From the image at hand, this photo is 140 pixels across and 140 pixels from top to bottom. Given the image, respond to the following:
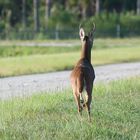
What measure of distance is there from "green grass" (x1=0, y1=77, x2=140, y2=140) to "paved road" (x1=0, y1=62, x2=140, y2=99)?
1991 millimetres

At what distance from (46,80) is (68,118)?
28.6 feet

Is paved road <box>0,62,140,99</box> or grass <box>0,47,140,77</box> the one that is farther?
grass <box>0,47,140,77</box>

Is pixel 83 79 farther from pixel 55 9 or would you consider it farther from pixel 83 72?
pixel 55 9

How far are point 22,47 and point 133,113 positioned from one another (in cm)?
3044

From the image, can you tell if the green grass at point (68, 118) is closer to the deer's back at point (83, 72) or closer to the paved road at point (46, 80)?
the deer's back at point (83, 72)

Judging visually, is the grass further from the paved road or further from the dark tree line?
the dark tree line

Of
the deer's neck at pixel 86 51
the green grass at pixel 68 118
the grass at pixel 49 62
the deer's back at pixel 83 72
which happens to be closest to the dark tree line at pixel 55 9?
the grass at pixel 49 62

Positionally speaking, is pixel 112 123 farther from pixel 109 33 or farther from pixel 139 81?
pixel 109 33

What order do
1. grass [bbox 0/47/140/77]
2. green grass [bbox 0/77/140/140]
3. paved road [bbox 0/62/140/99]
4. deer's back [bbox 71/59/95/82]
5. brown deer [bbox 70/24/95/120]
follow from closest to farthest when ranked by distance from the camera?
green grass [bbox 0/77/140/140]
brown deer [bbox 70/24/95/120]
deer's back [bbox 71/59/95/82]
paved road [bbox 0/62/140/99]
grass [bbox 0/47/140/77]

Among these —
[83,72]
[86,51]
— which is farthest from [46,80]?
[83,72]

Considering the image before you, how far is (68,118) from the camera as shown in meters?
10.9

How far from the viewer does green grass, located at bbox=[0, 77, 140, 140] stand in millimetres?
9469

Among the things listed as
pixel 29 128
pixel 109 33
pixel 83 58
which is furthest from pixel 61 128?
pixel 109 33

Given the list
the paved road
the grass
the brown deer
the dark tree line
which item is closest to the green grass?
Answer: the brown deer
